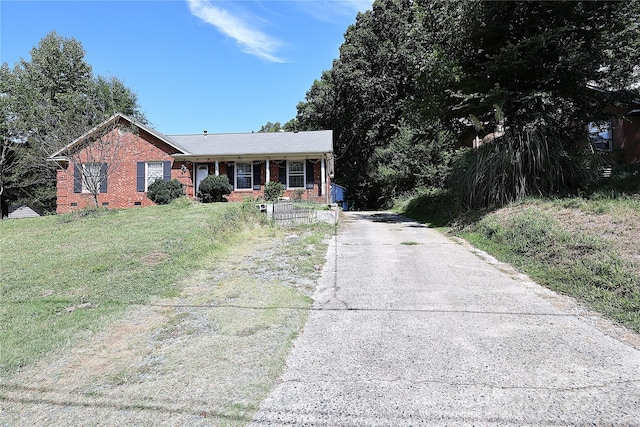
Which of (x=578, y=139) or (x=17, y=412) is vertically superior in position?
(x=578, y=139)

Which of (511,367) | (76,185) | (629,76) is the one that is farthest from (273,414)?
(76,185)

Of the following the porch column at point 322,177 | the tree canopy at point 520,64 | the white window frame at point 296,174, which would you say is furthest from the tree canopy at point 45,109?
the tree canopy at point 520,64

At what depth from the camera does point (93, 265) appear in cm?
680

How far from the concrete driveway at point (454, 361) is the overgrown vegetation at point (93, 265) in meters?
2.58

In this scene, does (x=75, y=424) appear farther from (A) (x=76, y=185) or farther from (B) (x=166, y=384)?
(A) (x=76, y=185)

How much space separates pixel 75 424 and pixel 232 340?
154cm

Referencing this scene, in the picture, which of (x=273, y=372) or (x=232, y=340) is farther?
(x=232, y=340)

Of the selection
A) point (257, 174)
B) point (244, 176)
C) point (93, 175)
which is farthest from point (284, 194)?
point (93, 175)

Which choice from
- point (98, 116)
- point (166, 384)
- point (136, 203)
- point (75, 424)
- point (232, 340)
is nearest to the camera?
point (75, 424)

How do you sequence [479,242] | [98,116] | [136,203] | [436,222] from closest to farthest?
[479,242] < [436,222] < [98,116] < [136,203]

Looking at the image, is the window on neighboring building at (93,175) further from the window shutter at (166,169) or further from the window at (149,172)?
the window shutter at (166,169)

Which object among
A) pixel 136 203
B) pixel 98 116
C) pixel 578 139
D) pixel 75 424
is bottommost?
pixel 75 424

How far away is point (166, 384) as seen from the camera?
3.01m

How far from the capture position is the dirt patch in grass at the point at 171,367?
2658mm
